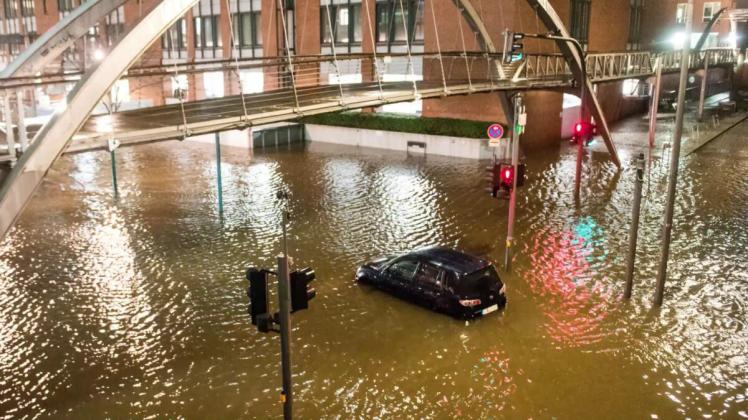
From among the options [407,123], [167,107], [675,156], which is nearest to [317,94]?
[167,107]

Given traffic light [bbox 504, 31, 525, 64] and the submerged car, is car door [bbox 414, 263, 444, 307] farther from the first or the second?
traffic light [bbox 504, 31, 525, 64]

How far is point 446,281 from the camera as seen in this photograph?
11727mm

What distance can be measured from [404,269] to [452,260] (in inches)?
41.4

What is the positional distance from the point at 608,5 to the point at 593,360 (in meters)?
33.1

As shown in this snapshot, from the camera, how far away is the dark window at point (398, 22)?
1271 inches

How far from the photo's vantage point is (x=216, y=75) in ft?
149

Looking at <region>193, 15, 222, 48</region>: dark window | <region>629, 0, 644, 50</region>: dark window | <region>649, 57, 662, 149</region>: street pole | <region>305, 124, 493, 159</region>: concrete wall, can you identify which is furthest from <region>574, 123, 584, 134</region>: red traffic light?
<region>193, 15, 222, 48</region>: dark window

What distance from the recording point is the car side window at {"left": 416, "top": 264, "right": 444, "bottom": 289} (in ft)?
38.9

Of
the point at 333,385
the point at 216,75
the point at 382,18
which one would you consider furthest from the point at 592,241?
the point at 216,75

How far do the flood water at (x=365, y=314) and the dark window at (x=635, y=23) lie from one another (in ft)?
76.7

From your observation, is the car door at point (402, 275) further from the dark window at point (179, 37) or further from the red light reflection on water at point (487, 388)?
the dark window at point (179, 37)

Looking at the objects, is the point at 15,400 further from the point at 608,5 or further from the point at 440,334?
the point at 608,5

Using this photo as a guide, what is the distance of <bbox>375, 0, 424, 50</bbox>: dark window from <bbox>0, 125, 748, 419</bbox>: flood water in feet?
43.1

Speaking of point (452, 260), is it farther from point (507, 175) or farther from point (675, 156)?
point (675, 156)
